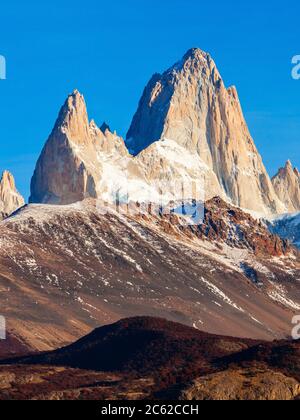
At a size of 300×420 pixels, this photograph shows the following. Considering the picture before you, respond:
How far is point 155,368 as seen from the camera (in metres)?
165

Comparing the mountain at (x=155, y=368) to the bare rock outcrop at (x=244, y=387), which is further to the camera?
the mountain at (x=155, y=368)

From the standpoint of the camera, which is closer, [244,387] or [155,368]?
[244,387]

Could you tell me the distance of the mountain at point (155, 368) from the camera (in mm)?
146125

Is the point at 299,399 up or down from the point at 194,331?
down

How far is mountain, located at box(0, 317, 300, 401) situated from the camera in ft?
479

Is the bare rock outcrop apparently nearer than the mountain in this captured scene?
Yes

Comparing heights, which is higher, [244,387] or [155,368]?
[155,368]
